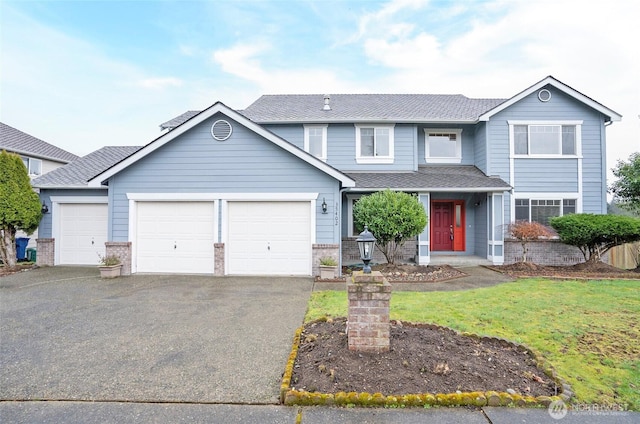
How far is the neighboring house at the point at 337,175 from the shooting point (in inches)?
388

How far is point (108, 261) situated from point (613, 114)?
19.5m

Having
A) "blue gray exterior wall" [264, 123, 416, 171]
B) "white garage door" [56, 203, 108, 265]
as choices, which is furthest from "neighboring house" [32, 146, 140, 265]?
"blue gray exterior wall" [264, 123, 416, 171]

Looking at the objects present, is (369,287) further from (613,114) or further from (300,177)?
(613,114)

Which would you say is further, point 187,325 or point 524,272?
point 524,272

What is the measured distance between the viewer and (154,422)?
2869mm

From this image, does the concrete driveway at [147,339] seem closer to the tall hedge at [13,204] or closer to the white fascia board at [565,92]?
the tall hedge at [13,204]

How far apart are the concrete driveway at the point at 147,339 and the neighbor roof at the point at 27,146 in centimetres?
1255

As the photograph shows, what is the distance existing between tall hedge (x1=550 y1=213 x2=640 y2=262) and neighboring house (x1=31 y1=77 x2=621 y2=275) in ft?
6.42

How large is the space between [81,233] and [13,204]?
6.96 feet

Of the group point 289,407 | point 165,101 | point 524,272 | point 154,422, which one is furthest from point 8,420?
point 165,101

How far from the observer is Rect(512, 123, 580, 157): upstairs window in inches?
507

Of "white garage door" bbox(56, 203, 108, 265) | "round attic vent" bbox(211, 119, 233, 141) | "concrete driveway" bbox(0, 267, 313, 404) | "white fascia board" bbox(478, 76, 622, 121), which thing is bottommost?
"concrete driveway" bbox(0, 267, 313, 404)

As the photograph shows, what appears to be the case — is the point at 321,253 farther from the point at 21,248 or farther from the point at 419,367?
the point at 21,248

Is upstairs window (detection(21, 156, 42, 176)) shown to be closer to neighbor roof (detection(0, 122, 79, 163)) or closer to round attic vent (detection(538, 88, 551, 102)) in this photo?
neighbor roof (detection(0, 122, 79, 163))
